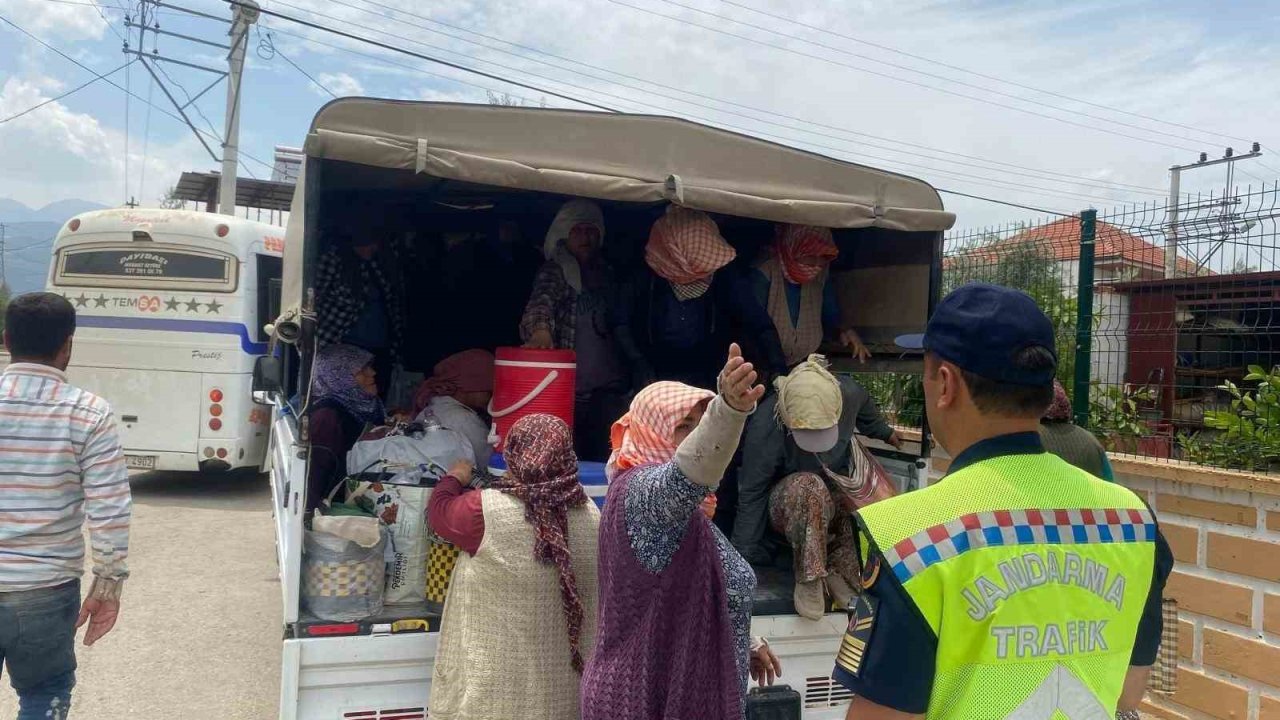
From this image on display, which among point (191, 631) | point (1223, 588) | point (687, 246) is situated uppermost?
point (687, 246)

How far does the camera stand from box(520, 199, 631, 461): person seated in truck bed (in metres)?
4.48

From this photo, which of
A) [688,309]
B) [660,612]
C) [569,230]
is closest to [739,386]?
[660,612]

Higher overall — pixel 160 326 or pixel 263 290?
pixel 263 290

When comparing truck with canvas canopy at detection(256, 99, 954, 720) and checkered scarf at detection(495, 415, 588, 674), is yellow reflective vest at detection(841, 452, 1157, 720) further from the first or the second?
truck with canvas canopy at detection(256, 99, 954, 720)

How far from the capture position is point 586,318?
4.54 meters

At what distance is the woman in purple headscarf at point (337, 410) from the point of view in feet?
12.5

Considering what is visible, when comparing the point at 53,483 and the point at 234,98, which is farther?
the point at 234,98

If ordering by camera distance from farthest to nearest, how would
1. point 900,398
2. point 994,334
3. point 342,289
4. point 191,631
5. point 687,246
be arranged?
point 900,398 < point 191,631 < point 342,289 < point 687,246 < point 994,334

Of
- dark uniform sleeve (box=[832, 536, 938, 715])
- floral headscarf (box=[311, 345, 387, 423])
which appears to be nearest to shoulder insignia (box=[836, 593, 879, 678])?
dark uniform sleeve (box=[832, 536, 938, 715])

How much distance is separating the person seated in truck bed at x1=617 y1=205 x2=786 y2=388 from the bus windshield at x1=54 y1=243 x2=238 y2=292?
627 cm

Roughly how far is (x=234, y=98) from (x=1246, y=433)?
672 inches

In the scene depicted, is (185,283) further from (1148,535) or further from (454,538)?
(1148,535)

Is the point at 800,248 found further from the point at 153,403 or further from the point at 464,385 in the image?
the point at 153,403

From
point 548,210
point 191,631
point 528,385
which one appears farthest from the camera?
point 191,631
